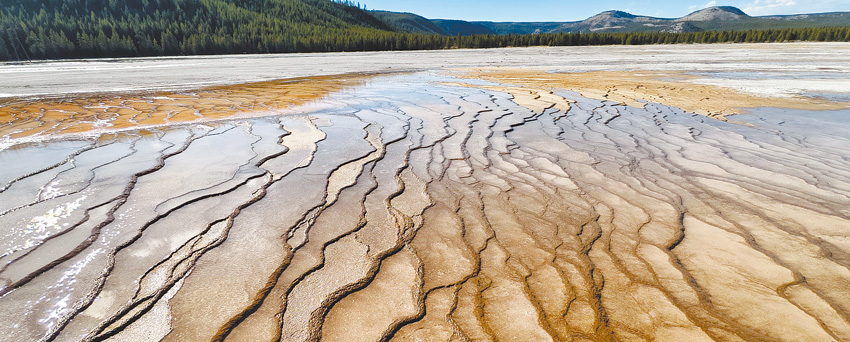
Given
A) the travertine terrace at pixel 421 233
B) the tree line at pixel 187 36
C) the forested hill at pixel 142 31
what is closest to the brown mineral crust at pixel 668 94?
the travertine terrace at pixel 421 233

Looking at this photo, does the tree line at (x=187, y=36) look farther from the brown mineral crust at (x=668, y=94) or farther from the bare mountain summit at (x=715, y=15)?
the bare mountain summit at (x=715, y=15)

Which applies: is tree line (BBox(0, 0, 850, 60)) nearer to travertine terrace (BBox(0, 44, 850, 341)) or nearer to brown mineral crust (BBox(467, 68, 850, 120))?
brown mineral crust (BBox(467, 68, 850, 120))

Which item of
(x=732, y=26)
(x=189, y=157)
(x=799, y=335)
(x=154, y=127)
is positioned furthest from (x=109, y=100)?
(x=732, y=26)

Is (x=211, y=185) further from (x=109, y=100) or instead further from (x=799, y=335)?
(x=109, y=100)

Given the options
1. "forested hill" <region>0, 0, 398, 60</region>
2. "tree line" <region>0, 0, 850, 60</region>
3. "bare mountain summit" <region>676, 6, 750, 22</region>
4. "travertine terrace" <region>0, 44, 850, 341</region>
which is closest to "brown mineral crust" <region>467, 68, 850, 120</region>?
"travertine terrace" <region>0, 44, 850, 341</region>

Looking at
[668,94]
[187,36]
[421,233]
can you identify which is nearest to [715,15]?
[187,36]

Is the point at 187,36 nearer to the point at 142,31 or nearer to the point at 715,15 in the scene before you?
the point at 142,31

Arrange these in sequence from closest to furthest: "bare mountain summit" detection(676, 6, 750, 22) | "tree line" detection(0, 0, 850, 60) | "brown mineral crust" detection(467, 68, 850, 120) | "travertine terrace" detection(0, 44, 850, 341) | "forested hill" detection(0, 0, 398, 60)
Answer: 1. "travertine terrace" detection(0, 44, 850, 341)
2. "brown mineral crust" detection(467, 68, 850, 120)
3. "forested hill" detection(0, 0, 398, 60)
4. "tree line" detection(0, 0, 850, 60)
5. "bare mountain summit" detection(676, 6, 750, 22)
